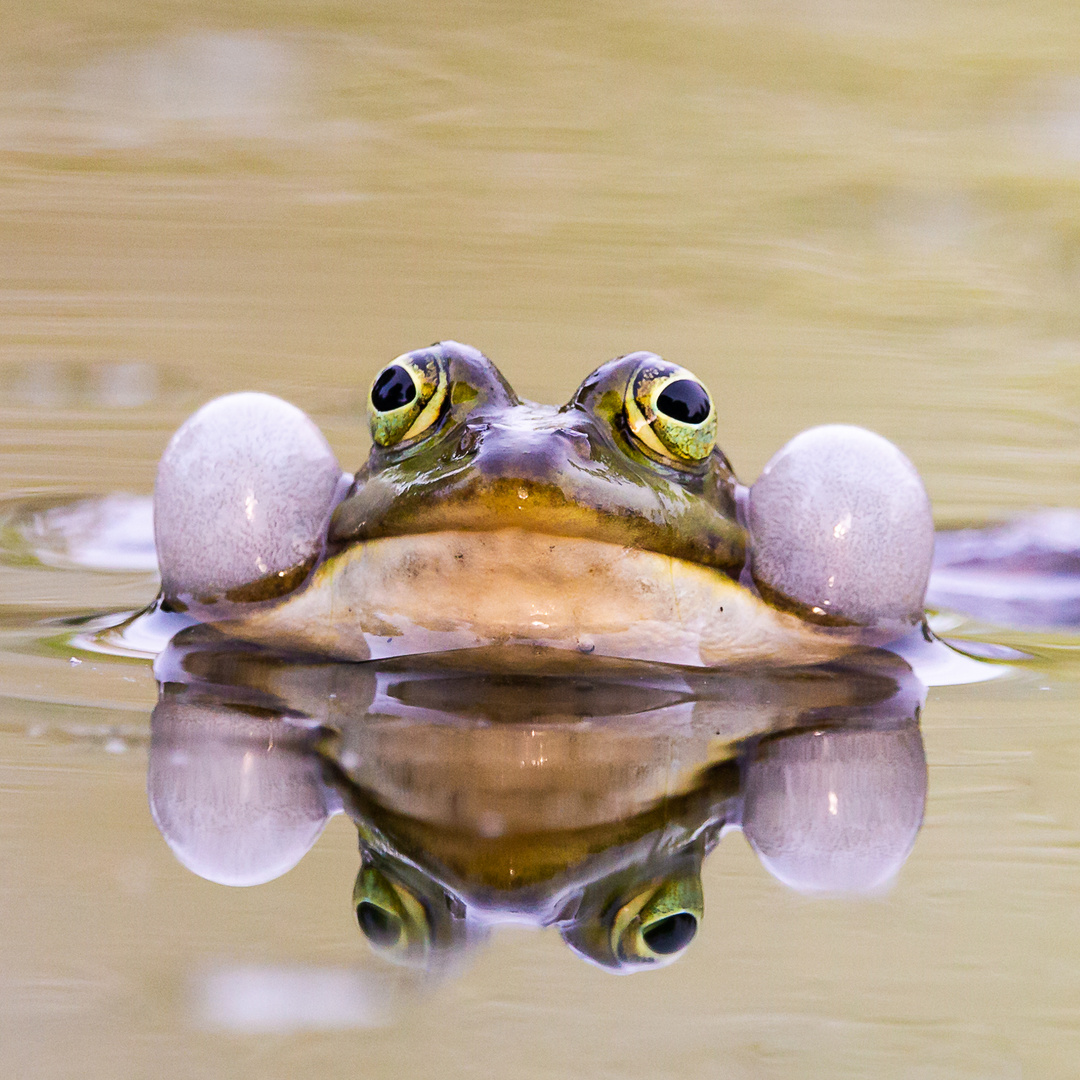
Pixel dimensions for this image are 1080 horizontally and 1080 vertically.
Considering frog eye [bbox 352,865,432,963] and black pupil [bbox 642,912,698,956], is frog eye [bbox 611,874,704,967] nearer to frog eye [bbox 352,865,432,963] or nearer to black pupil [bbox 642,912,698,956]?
black pupil [bbox 642,912,698,956]

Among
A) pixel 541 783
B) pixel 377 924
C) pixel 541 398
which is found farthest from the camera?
pixel 541 398

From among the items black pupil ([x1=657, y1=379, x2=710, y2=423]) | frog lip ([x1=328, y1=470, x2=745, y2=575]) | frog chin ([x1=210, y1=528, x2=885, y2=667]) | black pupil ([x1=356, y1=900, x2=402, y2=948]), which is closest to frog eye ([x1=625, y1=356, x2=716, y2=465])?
black pupil ([x1=657, y1=379, x2=710, y2=423])

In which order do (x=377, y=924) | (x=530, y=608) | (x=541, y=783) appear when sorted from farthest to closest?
(x=530, y=608)
(x=541, y=783)
(x=377, y=924)

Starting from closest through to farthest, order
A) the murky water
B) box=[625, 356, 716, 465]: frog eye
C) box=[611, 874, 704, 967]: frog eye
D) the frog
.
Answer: the murky water < box=[611, 874, 704, 967]: frog eye < the frog < box=[625, 356, 716, 465]: frog eye

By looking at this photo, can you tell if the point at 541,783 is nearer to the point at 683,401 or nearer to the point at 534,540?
the point at 534,540

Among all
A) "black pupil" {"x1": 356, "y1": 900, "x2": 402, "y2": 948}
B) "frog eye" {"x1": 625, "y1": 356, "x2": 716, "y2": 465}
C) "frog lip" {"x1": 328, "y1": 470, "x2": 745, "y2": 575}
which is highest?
"frog eye" {"x1": 625, "y1": 356, "x2": 716, "y2": 465}

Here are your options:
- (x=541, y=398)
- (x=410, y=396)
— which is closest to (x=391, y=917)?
(x=410, y=396)

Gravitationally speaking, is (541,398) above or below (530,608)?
below

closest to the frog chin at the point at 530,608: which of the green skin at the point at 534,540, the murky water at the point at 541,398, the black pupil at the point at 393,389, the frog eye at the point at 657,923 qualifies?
the green skin at the point at 534,540
